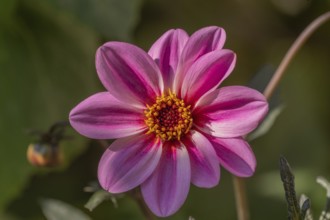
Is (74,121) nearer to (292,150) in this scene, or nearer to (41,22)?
(41,22)

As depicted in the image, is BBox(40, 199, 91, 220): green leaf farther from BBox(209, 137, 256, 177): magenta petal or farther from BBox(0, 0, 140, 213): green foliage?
BBox(0, 0, 140, 213): green foliage

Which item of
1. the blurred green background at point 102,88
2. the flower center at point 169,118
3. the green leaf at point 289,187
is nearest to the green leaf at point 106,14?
the blurred green background at point 102,88

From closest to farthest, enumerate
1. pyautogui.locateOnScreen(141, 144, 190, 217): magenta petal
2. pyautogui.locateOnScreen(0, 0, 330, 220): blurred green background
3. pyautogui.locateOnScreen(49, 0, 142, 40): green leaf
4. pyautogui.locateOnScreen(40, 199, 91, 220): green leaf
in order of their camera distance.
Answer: pyautogui.locateOnScreen(141, 144, 190, 217): magenta petal, pyautogui.locateOnScreen(40, 199, 91, 220): green leaf, pyautogui.locateOnScreen(49, 0, 142, 40): green leaf, pyautogui.locateOnScreen(0, 0, 330, 220): blurred green background

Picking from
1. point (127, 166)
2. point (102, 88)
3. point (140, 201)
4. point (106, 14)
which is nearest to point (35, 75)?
point (102, 88)

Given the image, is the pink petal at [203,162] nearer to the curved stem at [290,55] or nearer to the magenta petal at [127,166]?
the magenta petal at [127,166]

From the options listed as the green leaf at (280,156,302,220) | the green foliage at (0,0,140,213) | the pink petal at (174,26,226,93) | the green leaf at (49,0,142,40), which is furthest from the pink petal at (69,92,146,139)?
the green foliage at (0,0,140,213)

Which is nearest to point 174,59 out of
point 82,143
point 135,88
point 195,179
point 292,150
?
point 135,88

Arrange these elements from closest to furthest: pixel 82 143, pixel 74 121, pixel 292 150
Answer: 1. pixel 74 121
2. pixel 82 143
3. pixel 292 150
